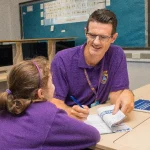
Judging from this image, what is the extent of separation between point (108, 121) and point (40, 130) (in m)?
0.39

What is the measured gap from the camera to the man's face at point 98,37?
1.49m

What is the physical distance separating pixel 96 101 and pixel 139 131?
0.57 m

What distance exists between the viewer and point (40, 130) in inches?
33.5

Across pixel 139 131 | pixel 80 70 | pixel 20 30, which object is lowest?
pixel 139 131

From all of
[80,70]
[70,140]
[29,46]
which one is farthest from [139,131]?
[29,46]

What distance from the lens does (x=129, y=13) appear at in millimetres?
2834

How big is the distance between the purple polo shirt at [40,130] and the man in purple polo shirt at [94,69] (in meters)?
0.55

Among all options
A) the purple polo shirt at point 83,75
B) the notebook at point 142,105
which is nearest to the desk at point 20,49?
the purple polo shirt at point 83,75

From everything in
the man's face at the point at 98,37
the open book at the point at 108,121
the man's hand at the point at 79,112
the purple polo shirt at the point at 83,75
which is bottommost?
the open book at the point at 108,121

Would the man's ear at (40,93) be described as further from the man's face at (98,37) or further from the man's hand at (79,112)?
the man's face at (98,37)

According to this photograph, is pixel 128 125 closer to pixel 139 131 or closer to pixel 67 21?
pixel 139 131

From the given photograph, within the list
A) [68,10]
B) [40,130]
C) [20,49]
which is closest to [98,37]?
[40,130]

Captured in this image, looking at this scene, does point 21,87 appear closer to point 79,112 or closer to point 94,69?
point 79,112

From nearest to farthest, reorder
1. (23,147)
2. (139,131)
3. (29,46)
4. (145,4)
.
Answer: (23,147) → (139,131) → (145,4) → (29,46)
